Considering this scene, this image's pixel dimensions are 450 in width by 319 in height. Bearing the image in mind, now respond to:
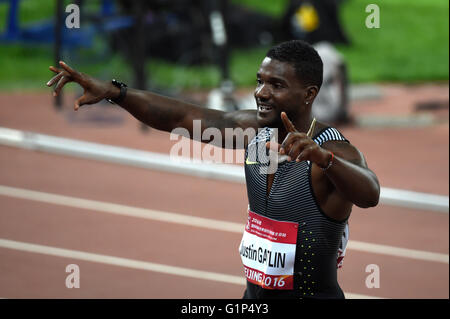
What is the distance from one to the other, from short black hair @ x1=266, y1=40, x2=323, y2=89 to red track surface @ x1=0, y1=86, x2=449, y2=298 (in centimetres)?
319

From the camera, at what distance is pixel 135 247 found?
7.33 metres

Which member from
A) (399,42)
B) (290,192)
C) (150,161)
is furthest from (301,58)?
(399,42)

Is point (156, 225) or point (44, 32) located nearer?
point (156, 225)

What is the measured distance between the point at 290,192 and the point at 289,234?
19 cm

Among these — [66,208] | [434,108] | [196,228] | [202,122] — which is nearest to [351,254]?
[196,228]

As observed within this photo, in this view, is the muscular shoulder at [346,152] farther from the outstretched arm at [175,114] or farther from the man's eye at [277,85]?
the outstretched arm at [175,114]

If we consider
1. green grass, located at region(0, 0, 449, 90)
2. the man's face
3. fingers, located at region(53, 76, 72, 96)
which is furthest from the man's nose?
green grass, located at region(0, 0, 449, 90)

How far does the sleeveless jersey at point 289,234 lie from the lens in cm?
362

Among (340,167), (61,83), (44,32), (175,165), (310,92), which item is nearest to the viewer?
(340,167)

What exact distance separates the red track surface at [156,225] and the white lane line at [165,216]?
10 centimetres

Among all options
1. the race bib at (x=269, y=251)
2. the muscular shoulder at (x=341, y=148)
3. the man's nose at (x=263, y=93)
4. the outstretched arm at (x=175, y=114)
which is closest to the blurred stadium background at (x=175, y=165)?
the outstretched arm at (x=175, y=114)

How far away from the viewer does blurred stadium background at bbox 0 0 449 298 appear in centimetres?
687

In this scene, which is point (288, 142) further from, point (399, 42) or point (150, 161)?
point (399, 42)

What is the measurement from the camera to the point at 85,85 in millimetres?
3859
